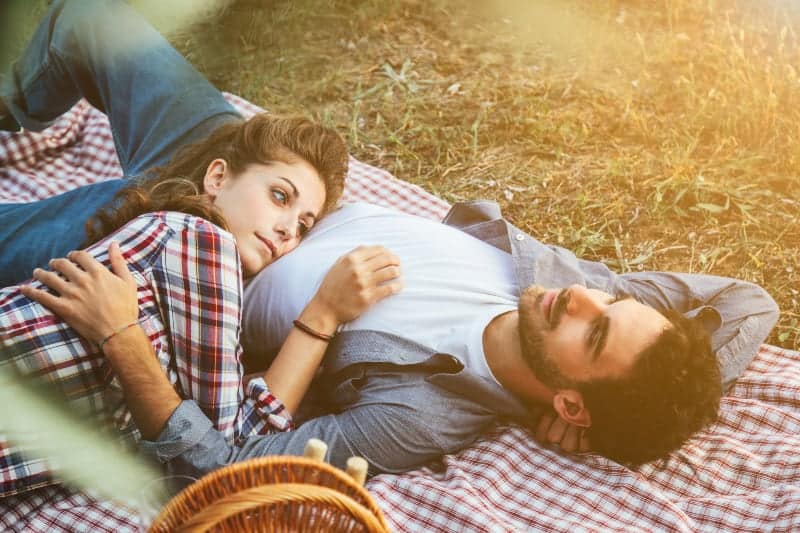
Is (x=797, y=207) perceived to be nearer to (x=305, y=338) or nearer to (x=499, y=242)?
(x=499, y=242)

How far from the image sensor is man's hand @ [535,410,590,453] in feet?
8.61

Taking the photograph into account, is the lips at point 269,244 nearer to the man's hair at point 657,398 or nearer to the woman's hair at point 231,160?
the woman's hair at point 231,160

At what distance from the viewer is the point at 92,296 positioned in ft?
7.40

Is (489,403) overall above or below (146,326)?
below

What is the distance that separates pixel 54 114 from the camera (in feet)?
11.9

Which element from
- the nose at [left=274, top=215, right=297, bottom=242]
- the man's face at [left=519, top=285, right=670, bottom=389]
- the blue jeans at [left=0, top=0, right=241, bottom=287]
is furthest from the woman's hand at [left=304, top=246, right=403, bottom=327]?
the blue jeans at [left=0, top=0, right=241, bottom=287]

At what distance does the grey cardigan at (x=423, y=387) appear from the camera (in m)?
2.32

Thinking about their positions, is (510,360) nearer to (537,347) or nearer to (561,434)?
(537,347)

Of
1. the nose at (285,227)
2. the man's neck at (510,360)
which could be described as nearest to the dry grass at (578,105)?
the man's neck at (510,360)

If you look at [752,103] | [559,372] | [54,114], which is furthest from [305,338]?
[752,103]

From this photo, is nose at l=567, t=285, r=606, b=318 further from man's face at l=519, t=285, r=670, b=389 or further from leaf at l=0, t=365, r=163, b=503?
leaf at l=0, t=365, r=163, b=503

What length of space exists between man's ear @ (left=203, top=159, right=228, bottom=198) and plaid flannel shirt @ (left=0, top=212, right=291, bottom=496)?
39 cm

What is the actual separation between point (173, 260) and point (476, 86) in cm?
307

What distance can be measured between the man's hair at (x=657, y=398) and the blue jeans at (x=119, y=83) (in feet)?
6.19
